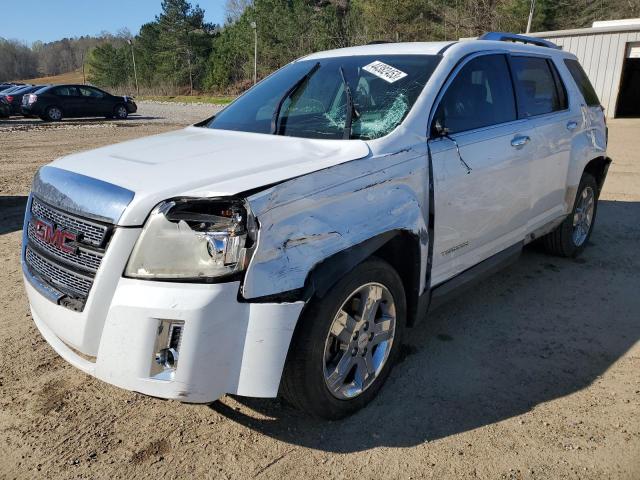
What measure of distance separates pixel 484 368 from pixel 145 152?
7.86 ft

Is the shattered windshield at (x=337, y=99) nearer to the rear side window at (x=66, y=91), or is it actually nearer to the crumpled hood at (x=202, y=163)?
the crumpled hood at (x=202, y=163)

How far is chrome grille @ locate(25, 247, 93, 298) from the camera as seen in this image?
235 cm

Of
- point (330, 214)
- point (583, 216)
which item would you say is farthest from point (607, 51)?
point (330, 214)

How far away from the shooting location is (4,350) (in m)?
3.49

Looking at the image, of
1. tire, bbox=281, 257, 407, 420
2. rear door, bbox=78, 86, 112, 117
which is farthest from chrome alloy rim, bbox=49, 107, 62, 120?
tire, bbox=281, 257, 407, 420

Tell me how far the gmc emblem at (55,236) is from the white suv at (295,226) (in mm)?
10

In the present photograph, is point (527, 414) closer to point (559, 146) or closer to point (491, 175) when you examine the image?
point (491, 175)

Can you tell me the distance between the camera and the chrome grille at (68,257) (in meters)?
2.30

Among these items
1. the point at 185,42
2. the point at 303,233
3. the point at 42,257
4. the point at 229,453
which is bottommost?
the point at 229,453

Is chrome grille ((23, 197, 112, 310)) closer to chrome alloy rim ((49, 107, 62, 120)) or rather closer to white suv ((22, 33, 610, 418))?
white suv ((22, 33, 610, 418))

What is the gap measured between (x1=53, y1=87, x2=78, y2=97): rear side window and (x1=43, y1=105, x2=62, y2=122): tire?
0.64 meters

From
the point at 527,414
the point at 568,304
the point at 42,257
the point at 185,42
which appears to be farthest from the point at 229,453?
the point at 185,42

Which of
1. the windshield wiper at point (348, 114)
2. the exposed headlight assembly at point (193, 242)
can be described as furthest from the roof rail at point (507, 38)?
the exposed headlight assembly at point (193, 242)

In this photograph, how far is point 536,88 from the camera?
4.38 metres
